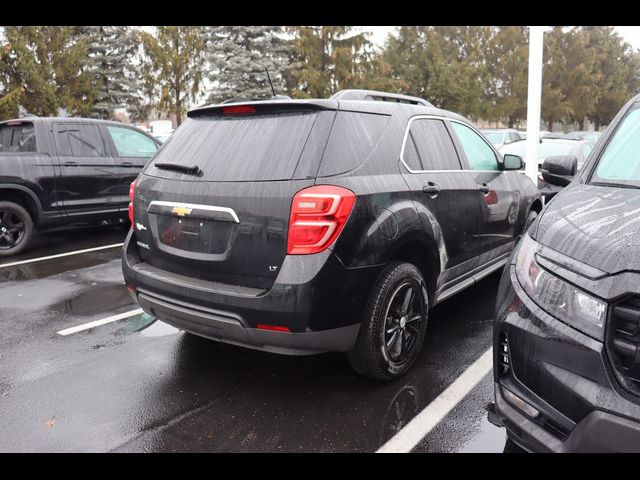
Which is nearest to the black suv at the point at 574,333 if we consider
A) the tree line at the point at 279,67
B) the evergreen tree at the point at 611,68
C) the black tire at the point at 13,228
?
the black tire at the point at 13,228

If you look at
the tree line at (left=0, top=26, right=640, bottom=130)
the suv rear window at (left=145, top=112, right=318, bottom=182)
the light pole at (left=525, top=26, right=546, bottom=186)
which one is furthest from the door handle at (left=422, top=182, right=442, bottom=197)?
the tree line at (left=0, top=26, right=640, bottom=130)

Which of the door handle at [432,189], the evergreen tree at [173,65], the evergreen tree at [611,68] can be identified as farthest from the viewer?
the evergreen tree at [611,68]

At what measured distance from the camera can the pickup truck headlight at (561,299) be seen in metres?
1.92

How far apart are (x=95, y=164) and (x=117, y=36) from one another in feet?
59.7

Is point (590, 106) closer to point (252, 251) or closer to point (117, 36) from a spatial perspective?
point (117, 36)

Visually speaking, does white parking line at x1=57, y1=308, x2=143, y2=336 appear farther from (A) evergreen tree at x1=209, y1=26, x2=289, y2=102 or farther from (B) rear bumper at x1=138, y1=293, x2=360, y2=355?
(A) evergreen tree at x1=209, y1=26, x2=289, y2=102

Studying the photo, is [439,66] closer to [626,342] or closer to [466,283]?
[466,283]

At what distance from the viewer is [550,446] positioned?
1.95 meters

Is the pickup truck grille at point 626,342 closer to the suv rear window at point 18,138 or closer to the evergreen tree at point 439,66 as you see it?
the suv rear window at point 18,138

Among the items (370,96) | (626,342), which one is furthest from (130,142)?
(626,342)

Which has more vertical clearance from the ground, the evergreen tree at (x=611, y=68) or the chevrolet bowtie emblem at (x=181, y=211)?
the evergreen tree at (x=611, y=68)

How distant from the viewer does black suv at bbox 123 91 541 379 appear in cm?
286

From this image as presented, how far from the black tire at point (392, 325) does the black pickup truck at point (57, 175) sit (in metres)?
5.72
